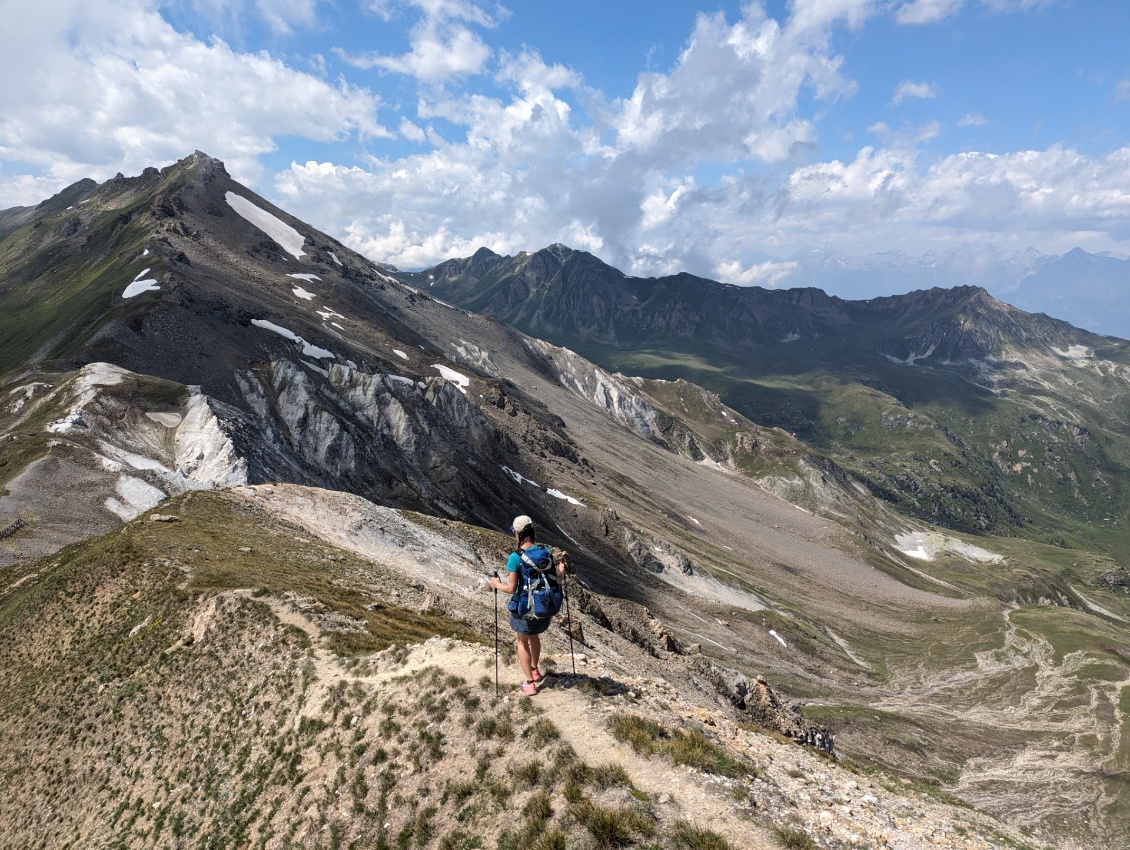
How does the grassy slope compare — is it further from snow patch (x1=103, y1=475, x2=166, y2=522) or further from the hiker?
snow patch (x1=103, y1=475, x2=166, y2=522)

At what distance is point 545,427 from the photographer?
15962cm

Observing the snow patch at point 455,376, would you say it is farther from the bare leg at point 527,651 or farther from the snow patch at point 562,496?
the bare leg at point 527,651

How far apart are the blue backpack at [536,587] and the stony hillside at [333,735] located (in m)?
2.80

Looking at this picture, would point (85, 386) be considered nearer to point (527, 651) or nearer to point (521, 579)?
point (527, 651)

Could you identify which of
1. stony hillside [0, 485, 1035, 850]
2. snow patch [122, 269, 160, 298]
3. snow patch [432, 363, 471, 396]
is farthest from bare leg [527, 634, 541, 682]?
snow patch [432, 363, 471, 396]

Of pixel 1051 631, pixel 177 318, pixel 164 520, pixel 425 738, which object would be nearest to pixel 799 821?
pixel 425 738

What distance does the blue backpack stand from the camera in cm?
1400

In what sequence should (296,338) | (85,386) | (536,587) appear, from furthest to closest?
(296,338) → (85,386) → (536,587)

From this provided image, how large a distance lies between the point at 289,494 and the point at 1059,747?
105 metres

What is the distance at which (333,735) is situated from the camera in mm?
17172

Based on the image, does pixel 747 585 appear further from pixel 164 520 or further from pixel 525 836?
pixel 525 836

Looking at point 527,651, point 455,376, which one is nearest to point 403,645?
point 527,651

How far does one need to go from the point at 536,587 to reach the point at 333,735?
8612 mm

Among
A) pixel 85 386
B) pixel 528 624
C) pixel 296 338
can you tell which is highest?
pixel 296 338
